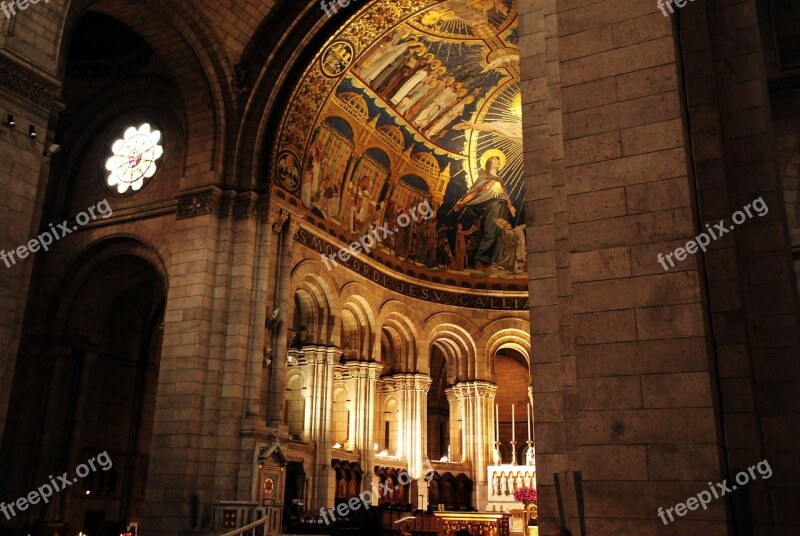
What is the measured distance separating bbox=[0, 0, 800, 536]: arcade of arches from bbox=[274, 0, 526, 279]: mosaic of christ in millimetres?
100

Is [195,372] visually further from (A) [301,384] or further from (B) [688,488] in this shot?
(B) [688,488]

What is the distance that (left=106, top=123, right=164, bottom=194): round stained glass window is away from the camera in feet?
62.8

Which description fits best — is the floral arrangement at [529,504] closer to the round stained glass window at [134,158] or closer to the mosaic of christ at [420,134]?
the mosaic of christ at [420,134]

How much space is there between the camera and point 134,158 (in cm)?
1956

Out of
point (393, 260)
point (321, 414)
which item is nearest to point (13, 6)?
point (321, 414)

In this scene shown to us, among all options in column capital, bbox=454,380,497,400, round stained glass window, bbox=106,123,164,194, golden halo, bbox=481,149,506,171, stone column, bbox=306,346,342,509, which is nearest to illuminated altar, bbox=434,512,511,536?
stone column, bbox=306,346,342,509

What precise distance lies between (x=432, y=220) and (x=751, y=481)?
64.5 feet

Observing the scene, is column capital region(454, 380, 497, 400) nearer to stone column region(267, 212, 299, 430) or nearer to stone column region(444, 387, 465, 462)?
stone column region(444, 387, 465, 462)

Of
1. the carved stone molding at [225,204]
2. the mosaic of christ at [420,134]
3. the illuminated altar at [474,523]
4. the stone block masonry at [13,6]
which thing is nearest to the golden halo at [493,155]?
the mosaic of christ at [420,134]

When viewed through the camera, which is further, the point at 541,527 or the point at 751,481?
the point at 541,527

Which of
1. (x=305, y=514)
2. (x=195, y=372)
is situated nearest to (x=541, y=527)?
(x=195, y=372)

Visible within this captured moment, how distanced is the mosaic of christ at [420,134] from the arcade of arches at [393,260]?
0.10 m

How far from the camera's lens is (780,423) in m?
5.98

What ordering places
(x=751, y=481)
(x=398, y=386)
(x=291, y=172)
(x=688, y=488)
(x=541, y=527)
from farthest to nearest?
(x=398, y=386) < (x=291, y=172) < (x=541, y=527) < (x=751, y=481) < (x=688, y=488)
